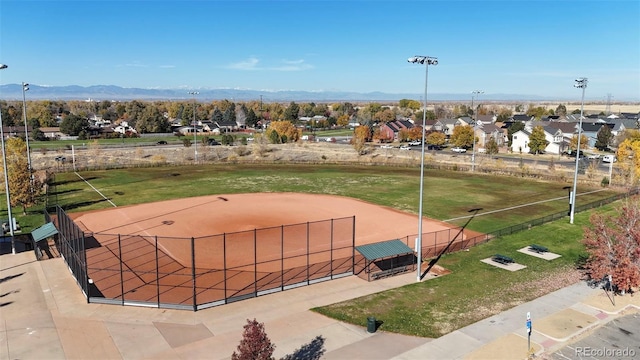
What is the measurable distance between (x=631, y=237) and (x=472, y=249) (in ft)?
42.0

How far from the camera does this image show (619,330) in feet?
79.3

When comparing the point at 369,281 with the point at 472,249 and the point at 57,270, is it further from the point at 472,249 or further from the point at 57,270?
the point at 57,270

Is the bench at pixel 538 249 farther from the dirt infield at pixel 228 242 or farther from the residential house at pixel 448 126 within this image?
the residential house at pixel 448 126

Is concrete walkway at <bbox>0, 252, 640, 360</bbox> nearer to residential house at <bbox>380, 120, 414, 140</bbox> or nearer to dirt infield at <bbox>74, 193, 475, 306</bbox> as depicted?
dirt infield at <bbox>74, 193, 475, 306</bbox>

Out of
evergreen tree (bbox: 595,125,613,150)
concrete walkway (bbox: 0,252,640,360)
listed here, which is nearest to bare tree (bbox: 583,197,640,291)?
concrete walkway (bbox: 0,252,640,360)

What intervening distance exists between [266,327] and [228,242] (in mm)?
15155

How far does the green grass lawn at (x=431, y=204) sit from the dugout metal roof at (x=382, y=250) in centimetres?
274

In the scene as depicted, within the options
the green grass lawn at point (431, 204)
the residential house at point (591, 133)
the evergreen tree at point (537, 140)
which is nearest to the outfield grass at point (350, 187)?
the green grass lawn at point (431, 204)

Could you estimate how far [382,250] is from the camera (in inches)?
1275

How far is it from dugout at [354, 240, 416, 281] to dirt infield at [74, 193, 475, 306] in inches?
48.9

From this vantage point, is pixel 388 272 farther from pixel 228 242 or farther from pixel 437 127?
pixel 437 127

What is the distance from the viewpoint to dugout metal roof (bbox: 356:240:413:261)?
31.6 m

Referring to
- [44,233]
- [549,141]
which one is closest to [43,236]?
[44,233]

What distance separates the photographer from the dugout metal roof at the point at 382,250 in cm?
3160
